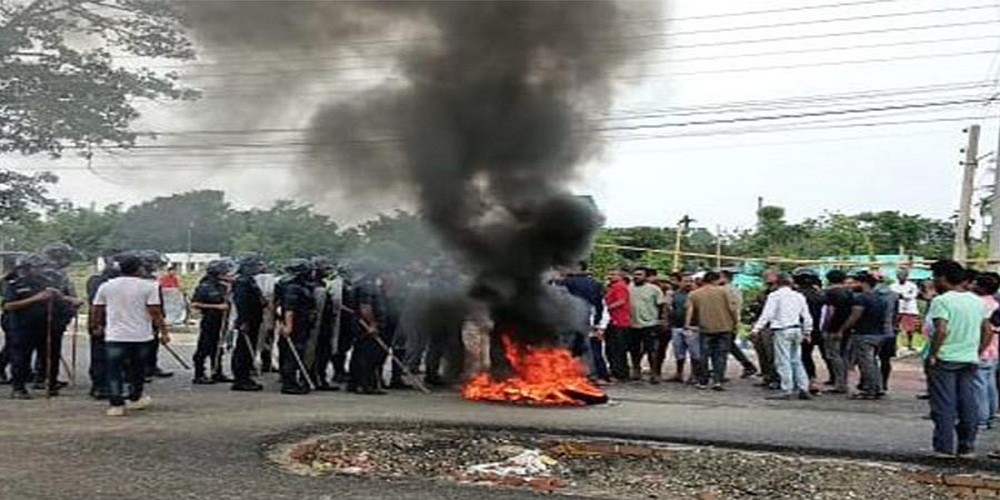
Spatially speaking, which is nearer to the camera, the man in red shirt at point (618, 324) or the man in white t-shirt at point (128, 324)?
the man in white t-shirt at point (128, 324)

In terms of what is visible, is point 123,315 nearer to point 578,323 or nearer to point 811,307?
point 578,323

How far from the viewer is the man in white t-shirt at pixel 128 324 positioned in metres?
8.74

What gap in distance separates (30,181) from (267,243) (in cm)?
566

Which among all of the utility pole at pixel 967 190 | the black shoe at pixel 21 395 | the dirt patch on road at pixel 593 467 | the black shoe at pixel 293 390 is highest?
the utility pole at pixel 967 190

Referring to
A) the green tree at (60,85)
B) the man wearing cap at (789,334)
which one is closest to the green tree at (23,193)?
the green tree at (60,85)

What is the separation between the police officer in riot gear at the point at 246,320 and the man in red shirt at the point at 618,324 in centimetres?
457

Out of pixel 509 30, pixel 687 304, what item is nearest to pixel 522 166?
pixel 509 30

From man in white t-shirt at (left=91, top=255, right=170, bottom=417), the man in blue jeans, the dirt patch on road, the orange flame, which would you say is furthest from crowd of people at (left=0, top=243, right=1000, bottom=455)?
the dirt patch on road

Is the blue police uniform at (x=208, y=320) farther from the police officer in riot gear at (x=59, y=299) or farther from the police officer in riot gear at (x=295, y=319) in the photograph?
the police officer in riot gear at (x=59, y=299)

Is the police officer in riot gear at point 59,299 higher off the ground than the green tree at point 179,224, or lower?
lower

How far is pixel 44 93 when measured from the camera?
50.8 feet

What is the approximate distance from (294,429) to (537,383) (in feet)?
10.4

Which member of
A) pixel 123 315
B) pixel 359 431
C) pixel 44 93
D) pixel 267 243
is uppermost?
pixel 44 93

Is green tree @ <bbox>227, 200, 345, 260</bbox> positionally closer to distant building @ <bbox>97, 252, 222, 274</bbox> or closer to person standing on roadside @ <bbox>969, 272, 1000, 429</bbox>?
distant building @ <bbox>97, 252, 222, 274</bbox>
